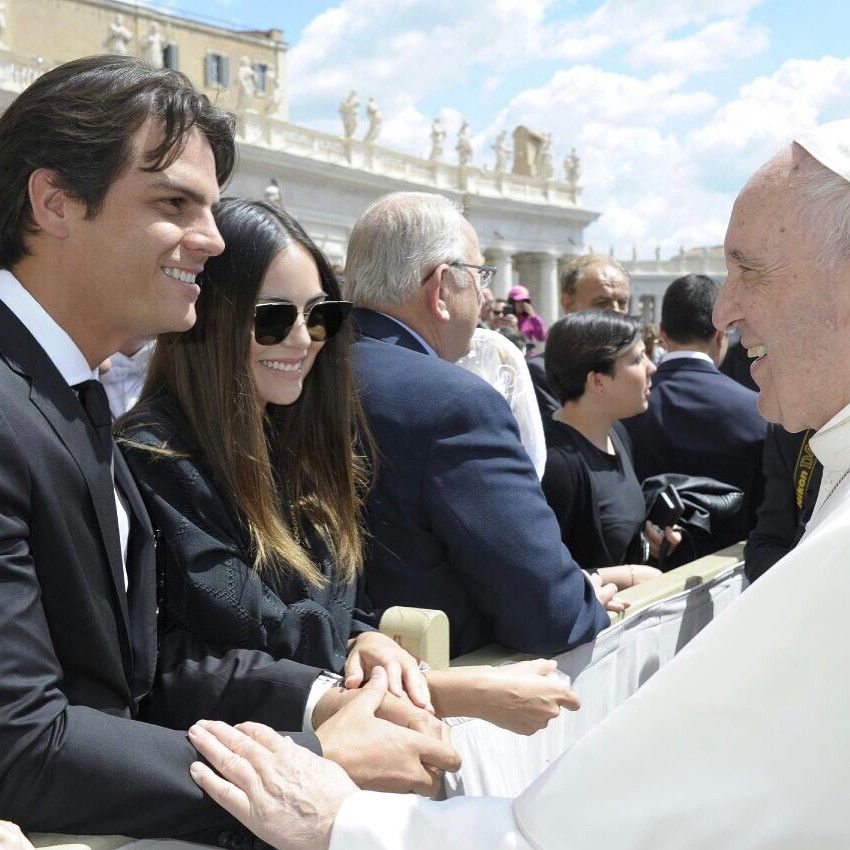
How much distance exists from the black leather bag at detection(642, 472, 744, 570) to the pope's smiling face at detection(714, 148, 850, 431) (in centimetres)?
220

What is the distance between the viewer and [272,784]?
158 cm

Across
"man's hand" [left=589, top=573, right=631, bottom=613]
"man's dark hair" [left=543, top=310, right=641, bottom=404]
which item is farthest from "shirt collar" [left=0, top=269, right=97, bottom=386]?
"man's dark hair" [left=543, top=310, right=641, bottom=404]

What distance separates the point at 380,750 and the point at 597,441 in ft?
7.46

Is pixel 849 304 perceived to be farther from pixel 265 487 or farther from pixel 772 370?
pixel 265 487

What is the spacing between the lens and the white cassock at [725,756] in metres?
1.33

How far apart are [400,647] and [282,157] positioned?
33.3m

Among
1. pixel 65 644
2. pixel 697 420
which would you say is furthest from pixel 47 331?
pixel 697 420

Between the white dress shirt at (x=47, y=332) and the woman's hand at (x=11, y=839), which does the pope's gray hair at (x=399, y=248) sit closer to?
the white dress shirt at (x=47, y=332)

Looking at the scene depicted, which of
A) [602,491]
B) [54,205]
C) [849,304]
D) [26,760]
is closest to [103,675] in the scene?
[26,760]

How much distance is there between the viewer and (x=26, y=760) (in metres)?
1.48

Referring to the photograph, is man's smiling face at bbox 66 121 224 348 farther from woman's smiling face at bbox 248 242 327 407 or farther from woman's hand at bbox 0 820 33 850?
woman's hand at bbox 0 820 33 850

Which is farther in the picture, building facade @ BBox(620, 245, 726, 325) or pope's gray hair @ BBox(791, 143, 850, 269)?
building facade @ BBox(620, 245, 726, 325)

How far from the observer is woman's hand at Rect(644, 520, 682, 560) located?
3.87 meters

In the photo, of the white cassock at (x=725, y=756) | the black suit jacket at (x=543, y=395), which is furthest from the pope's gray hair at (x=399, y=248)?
the black suit jacket at (x=543, y=395)
